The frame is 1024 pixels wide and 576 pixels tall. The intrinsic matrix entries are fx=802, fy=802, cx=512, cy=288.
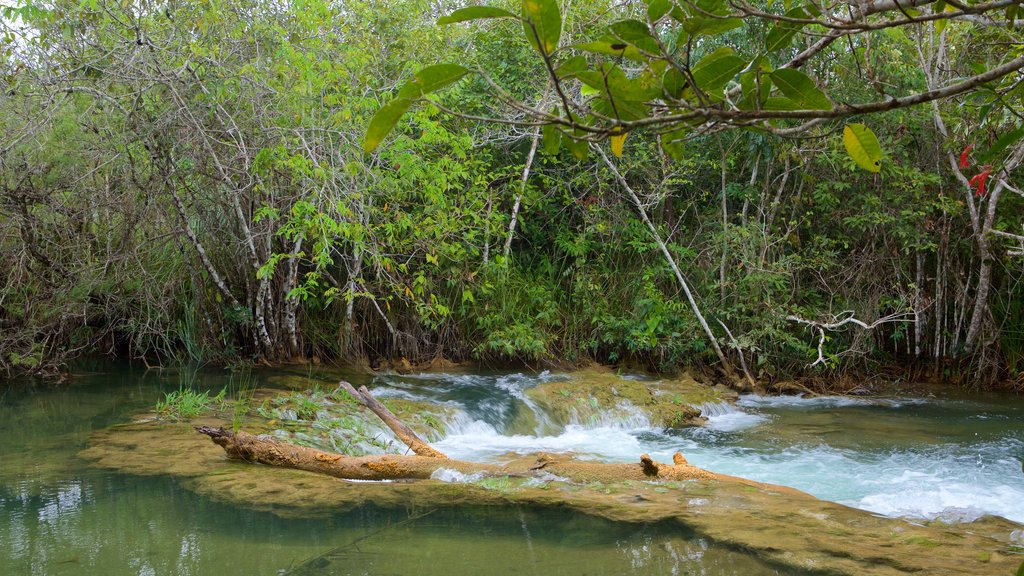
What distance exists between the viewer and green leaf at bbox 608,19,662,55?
1463mm

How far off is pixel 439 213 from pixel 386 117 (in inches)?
255

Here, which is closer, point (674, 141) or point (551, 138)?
point (551, 138)

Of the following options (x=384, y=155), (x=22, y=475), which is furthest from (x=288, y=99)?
(x=22, y=475)

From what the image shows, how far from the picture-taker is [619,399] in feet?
26.2

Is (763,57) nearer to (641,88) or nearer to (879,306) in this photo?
(641,88)

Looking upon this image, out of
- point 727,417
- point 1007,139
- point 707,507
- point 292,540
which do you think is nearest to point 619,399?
point 727,417

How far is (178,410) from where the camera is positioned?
6.43m

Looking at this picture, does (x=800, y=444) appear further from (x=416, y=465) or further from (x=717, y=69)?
(x=717, y=69)

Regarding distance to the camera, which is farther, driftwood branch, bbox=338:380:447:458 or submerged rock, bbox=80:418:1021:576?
driftwood branch, bbox=338:380:447:458

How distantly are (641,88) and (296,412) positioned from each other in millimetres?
5527

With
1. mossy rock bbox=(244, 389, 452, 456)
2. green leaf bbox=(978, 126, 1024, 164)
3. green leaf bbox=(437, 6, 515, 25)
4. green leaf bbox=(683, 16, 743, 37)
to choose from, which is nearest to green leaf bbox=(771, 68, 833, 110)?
green leaf bbox=(683, 16, 743, 37)

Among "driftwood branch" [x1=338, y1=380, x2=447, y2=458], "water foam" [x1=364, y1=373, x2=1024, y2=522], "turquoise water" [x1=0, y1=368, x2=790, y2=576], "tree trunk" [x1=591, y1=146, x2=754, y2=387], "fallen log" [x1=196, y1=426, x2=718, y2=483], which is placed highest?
"tree trunk" [x1=591, y1=146, x2=754, y2=387]

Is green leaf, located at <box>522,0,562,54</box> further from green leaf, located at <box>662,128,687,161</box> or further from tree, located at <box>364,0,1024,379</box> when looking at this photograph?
green leaf, located at <box>662,128,687,161</box>

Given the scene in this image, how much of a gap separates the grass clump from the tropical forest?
5 cm
